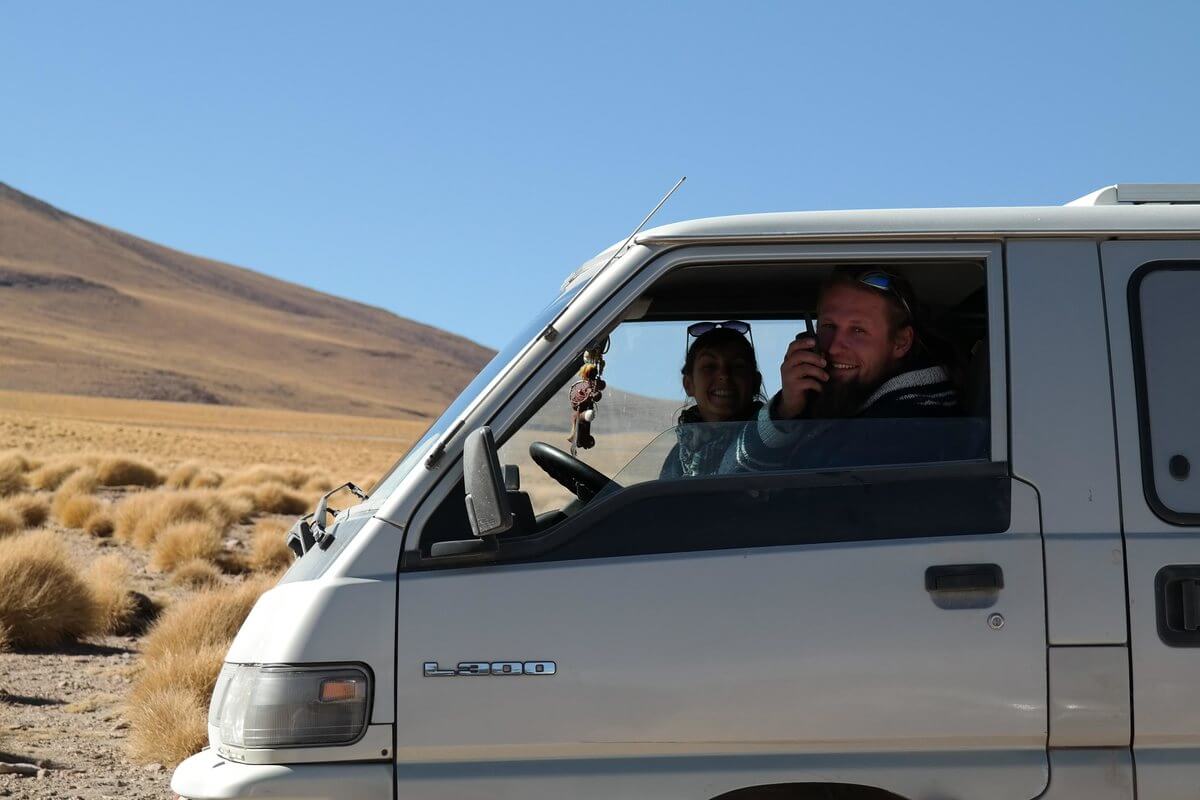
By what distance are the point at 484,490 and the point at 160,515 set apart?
1635 centimetres

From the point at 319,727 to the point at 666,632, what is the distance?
2.83 feet

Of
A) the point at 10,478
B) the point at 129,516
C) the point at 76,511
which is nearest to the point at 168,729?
the point at 129,516

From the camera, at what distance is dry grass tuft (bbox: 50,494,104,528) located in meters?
19.3

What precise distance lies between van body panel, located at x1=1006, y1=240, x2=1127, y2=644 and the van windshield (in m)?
1.20

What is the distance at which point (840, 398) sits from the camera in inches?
149

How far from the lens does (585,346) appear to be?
11.2 feet

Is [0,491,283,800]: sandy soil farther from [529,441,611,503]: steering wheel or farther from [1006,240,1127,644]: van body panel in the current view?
[1006,240,1127,644]: van body panel

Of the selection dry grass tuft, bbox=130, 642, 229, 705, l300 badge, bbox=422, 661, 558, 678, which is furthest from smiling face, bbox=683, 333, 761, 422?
dry grass tuft, bbox=130, 642, 229, 705

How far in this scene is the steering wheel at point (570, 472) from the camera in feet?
12.7

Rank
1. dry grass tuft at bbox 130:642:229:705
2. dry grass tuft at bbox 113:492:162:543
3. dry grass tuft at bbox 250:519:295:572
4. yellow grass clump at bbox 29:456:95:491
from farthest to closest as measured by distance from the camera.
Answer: yellow grass clump at bbox 29:456:95:491
dry grass tuft at bbox 113:492:162:543
dry grass tuft at bbox 250:519:295:572
dry grass tuft at bbox 130:642:229:705

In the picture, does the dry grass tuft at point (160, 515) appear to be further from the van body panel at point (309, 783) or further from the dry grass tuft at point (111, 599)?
the van body panel at point (309, 783)

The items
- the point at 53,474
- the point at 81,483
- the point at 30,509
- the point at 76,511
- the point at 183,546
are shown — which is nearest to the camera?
the point at 183,546

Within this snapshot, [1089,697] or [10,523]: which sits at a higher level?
[10,523]

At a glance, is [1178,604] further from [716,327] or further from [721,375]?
[716,327]
